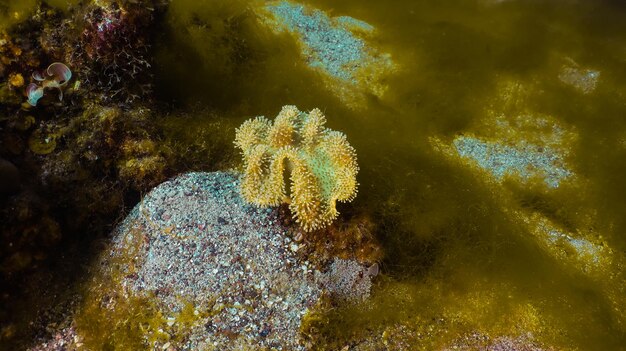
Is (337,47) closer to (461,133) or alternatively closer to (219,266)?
(461,133)

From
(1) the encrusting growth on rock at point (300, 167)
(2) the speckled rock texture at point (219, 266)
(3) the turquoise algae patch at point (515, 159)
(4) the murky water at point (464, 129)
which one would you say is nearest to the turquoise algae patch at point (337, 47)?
(4) the murky water at point (464, 129)

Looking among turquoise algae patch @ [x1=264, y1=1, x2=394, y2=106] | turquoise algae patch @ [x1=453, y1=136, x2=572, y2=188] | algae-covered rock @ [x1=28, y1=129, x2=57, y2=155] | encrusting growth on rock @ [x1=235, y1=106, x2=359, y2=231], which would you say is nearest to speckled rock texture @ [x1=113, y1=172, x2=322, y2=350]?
encrusting growth on rock @ [x1=235, y1=106, x2=359, y2=231]

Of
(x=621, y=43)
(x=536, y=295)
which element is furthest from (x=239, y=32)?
(x=621, y=43)

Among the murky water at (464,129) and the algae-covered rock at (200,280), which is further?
the murky water at (464,129)

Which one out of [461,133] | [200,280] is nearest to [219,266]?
[200,280]

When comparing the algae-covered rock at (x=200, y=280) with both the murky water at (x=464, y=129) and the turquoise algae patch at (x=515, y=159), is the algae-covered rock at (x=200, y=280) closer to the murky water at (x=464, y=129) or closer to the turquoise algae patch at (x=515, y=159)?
the murky water at (x=464, y=129)

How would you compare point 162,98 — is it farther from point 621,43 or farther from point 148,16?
point 621,43

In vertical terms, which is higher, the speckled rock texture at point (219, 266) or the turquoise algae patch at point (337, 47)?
the turquoise algae patch at point (337, 47)
